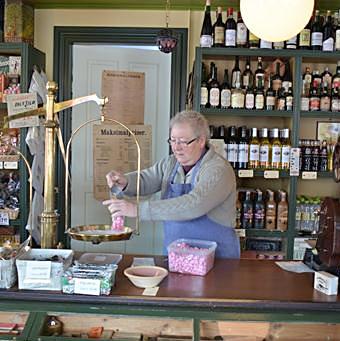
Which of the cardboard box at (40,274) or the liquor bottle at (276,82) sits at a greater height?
the liquor bottle at (276,82)

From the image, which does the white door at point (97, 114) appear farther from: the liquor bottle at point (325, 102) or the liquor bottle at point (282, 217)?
the liquor bottle at point (325, 102)

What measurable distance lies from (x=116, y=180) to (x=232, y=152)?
4.22 feet

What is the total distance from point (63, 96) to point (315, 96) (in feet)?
6.16

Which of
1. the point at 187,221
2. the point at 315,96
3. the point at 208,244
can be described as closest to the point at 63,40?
the point at 315,96

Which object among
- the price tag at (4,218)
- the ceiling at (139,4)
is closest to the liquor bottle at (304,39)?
the ceiling at (139,4)

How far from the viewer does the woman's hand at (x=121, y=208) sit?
1821mm

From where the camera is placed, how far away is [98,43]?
3795 mm

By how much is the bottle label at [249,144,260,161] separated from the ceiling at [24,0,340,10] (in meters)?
1.06

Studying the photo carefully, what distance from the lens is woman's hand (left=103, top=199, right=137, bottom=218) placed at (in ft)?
5.98

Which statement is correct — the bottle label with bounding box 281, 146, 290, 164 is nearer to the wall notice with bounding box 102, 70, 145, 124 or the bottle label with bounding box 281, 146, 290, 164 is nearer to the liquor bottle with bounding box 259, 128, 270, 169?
the liquor bottle with bounding box 259, 128, 270, 169

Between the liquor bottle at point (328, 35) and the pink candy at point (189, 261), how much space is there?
2060mm

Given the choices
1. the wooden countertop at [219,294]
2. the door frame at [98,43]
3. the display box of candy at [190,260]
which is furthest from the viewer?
the door frame at [98,43]

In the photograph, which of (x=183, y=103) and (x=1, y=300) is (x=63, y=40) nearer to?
(x=183, y=103)

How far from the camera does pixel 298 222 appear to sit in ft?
11.2
